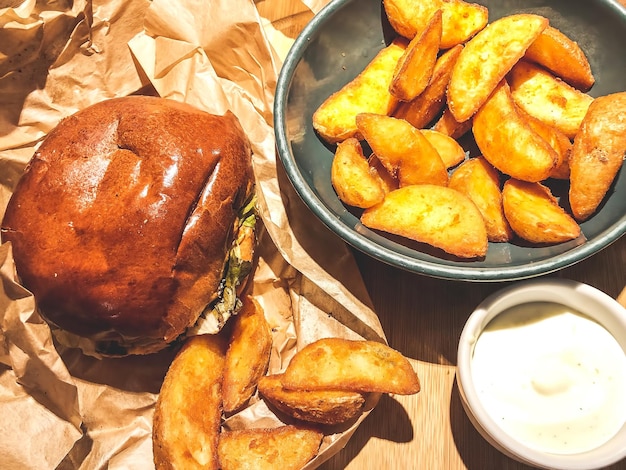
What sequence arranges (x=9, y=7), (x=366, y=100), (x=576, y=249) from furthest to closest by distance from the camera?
(x=9, y=7), (x=366, y=100), (x=576, y=249)

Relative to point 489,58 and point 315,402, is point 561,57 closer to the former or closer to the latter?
point 489,58

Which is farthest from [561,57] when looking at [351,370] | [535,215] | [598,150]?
[351,370]

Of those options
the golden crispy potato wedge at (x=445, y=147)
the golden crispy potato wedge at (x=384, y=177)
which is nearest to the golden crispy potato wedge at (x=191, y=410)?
Result: the golden crispy potato wedge at (x=384, y=177)

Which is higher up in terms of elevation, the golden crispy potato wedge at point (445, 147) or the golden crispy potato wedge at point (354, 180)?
the golden crispy potato wedge at point (445, 147)

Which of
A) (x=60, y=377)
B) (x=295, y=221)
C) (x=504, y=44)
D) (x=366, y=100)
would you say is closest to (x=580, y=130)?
(x=504, y=44)

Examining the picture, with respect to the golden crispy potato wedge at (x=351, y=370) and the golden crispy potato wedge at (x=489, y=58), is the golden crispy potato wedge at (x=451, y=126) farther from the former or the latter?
the golden crispy potato wedge at (x=351, y=370)

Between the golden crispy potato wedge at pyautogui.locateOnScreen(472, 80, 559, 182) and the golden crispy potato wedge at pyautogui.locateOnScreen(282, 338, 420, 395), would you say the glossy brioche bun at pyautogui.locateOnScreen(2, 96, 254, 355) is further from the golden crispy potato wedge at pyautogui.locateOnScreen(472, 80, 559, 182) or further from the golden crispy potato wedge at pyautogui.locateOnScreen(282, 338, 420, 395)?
the golden crispy potato wedge at pyautogui.locateOnScreen(472, 80, 559, 182)

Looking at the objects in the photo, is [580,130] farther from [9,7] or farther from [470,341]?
[9,7]
